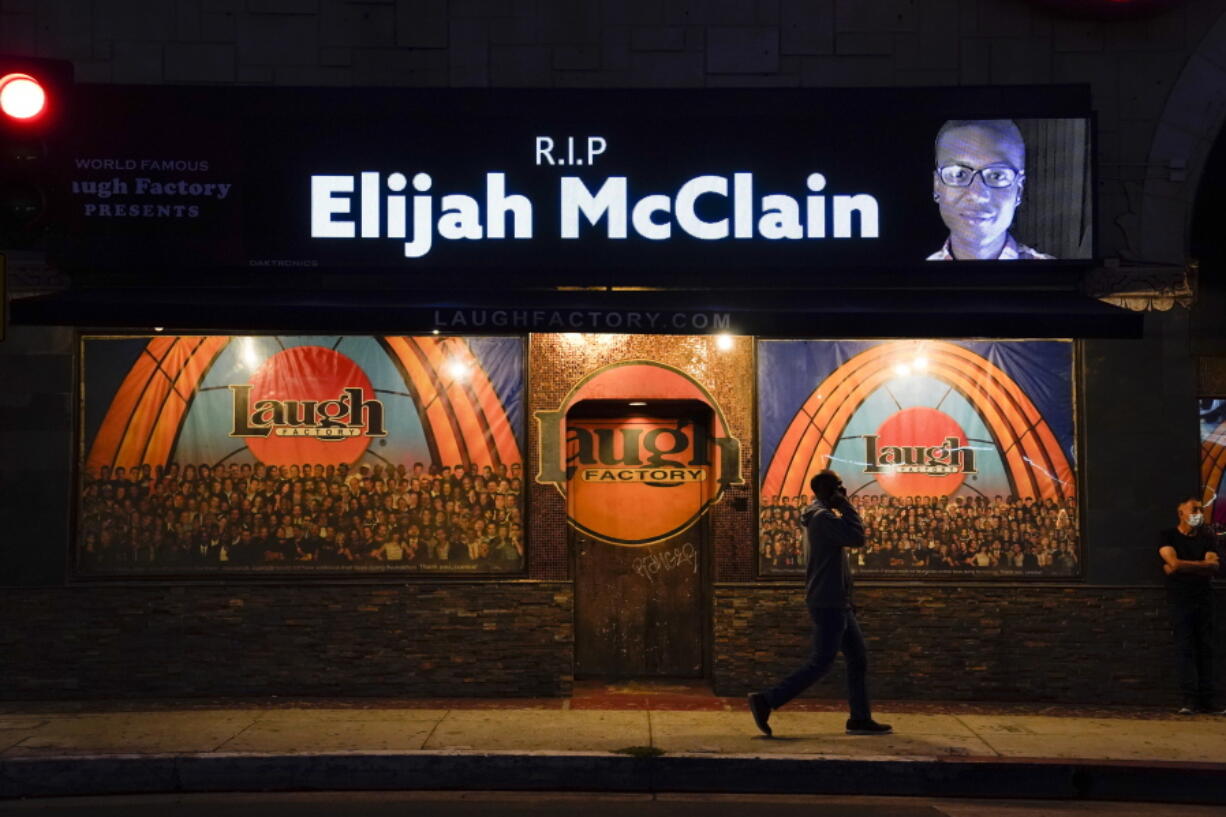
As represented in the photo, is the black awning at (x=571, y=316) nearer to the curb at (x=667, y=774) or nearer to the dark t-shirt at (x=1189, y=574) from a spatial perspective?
the dark t-shirt at (x=1189, y=574)

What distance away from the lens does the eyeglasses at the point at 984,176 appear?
10516mm

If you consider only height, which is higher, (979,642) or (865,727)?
(979,642)

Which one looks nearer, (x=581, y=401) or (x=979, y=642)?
(x=979, y=642)

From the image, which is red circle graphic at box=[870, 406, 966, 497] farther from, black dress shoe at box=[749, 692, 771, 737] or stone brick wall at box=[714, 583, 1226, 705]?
black dress shoe at box=[749, 692, 771, 737]

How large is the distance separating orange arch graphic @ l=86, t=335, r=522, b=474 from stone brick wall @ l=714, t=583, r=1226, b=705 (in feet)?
7.95

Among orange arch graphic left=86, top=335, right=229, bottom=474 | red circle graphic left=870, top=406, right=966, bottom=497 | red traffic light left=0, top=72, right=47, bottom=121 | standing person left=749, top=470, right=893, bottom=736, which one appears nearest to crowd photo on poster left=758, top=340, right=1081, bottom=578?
red circle graphic left=870, top=406, right=966, bottom=497

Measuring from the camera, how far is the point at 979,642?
1040 centimetres

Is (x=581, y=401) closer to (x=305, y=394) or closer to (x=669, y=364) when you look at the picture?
(x=669, y=364)

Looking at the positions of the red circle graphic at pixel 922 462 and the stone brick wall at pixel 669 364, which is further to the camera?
the red circle graphic at pixel 922 462

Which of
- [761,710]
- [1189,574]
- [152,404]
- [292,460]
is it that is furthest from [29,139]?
[1189,574]

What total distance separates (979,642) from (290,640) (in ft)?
18.4

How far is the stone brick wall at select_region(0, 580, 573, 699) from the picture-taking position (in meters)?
10.3

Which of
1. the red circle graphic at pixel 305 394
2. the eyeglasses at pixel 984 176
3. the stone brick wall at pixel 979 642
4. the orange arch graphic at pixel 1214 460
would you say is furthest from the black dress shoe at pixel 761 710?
the eyeglasses at pixel 984 176

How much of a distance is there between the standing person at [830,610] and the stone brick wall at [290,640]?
2.22 metres
